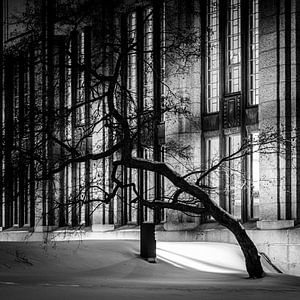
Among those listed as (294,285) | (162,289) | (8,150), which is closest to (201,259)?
(294,285)

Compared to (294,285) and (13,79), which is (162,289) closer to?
(294,285)

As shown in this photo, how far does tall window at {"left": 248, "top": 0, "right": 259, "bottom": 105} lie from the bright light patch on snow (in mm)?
5897

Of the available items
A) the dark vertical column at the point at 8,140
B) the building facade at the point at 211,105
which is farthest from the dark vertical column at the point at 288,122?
the dark vertical column at the point at 8,140

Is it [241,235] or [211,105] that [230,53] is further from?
[241,235]

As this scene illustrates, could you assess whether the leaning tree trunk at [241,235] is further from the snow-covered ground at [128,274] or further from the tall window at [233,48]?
the tall window at [233,48]

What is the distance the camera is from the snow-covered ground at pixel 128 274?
20.5 metres

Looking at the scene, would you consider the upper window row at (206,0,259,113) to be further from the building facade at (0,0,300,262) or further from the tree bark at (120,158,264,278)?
the tree bark at (120,158,264,278)

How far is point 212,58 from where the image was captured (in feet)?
122

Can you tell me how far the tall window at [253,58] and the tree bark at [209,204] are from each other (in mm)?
8744

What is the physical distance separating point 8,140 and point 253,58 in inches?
437

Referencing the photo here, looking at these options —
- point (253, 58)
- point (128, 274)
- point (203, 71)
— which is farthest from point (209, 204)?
point (203, 71)

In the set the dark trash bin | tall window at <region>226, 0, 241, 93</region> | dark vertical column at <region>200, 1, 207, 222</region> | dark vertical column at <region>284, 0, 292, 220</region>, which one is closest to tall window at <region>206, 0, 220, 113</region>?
dark vertical column at <region>200, 1, 207, 222</region>

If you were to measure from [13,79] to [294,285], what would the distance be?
27.3m

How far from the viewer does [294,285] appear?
26.2 meters
